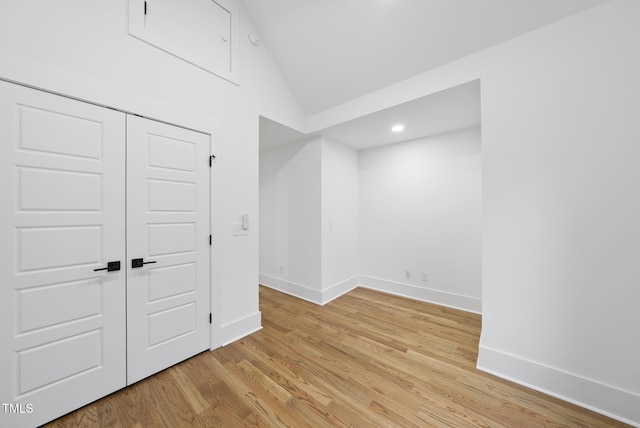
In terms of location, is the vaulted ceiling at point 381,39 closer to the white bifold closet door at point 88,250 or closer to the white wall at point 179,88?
the white wall at point 179,88

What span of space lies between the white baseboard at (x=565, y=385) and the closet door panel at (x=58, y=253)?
3.05 m

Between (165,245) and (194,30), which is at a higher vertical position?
(194,30)

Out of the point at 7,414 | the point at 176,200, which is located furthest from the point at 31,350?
the point at 176,200

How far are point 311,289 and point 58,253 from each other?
2.73m

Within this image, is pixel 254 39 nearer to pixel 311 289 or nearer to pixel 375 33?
pixel 375 33

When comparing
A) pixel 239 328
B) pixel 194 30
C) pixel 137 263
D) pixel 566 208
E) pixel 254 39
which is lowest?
pixel 239 328

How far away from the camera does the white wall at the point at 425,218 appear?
3172 millimetres

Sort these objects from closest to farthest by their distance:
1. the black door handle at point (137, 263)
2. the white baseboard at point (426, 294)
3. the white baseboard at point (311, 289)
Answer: the black door handle at point (137, 263) → the white baseboard at point (426, 294) → the white baseboard at point (311, 289)

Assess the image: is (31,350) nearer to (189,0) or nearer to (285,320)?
(285,320)

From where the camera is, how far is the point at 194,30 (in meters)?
2.16

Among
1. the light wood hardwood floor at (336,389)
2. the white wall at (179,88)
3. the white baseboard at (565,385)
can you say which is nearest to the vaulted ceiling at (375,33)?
the white wall at (179,88)

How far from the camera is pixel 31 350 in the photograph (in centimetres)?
143

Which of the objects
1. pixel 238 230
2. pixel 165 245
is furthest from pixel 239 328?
pixel 165 245

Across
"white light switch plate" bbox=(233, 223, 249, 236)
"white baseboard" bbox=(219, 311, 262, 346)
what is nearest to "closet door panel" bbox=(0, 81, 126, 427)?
"white baseboard" bbox=(219, 311, 262, 346)
